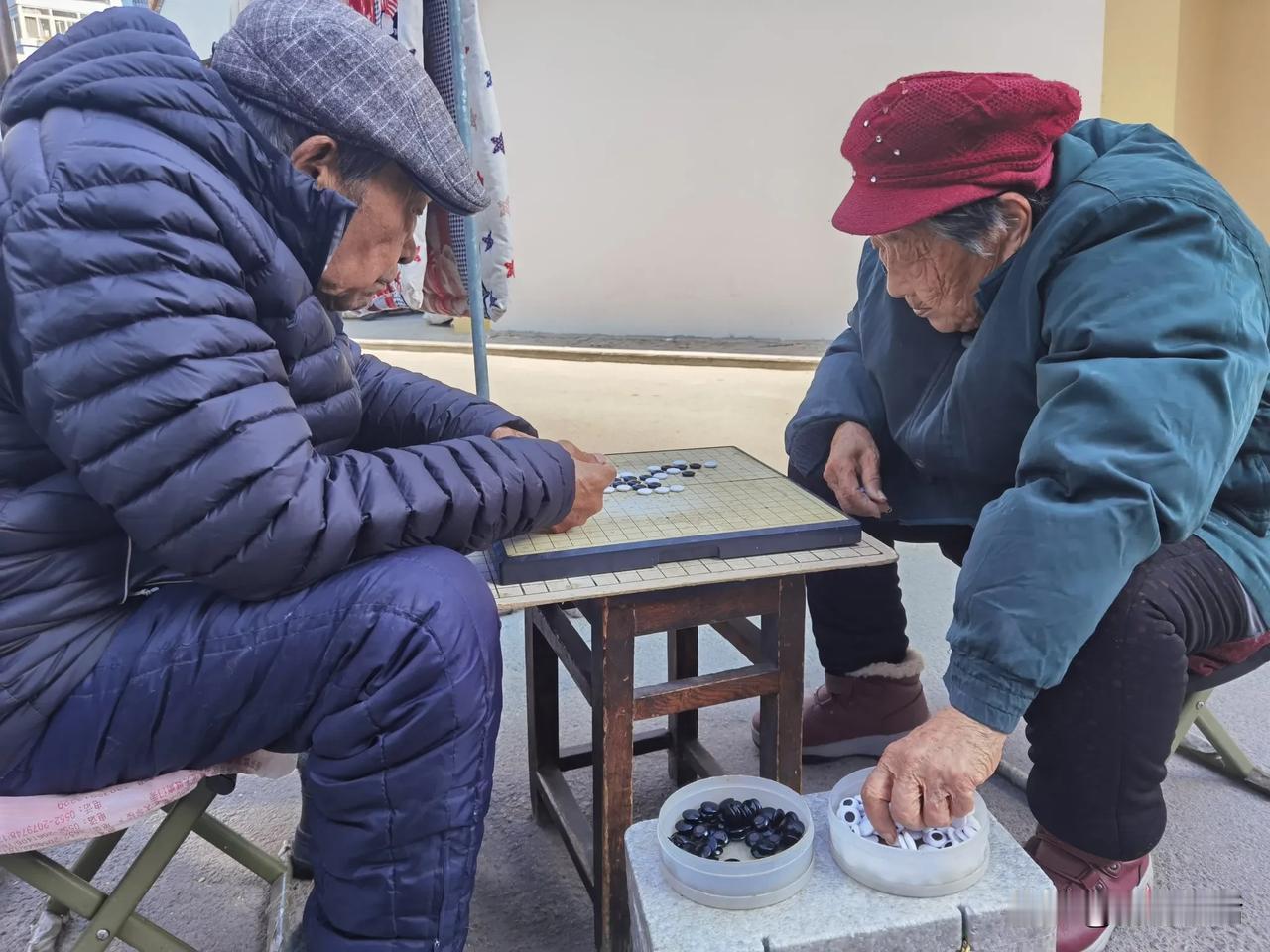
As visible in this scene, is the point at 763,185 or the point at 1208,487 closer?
the point at 1208,487

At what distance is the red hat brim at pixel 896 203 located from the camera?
4.61ft

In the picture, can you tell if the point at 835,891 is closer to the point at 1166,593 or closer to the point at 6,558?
the point at 1166,593

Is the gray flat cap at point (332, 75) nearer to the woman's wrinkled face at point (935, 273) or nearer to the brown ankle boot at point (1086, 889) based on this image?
the woman's wrinkled face at point (935, 273)

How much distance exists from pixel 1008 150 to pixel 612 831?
1.09 meters

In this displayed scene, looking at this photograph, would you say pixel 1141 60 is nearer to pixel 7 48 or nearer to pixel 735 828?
pixel 7 48

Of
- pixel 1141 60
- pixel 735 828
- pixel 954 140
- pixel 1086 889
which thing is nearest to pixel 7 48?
→ pixel 954 140

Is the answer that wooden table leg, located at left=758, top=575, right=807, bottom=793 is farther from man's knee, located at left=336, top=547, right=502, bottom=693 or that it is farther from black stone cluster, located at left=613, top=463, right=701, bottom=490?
man's knee, located at left=336, top=547, right=502, bottom=693

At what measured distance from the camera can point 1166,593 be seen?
1311 millimetres

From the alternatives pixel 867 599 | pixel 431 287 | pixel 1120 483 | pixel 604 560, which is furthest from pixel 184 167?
pixel 431 287

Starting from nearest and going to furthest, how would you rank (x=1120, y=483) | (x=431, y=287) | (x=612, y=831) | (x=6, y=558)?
1. (x=6, y=558)
2. (x=1120, y=483)
3. (x=612, y=831)
4. (x=431, y=287)

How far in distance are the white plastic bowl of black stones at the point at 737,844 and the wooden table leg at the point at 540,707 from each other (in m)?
0.60

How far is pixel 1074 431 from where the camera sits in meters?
1.24

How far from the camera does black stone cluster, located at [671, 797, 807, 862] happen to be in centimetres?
113

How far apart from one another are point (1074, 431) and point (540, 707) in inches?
41.0
